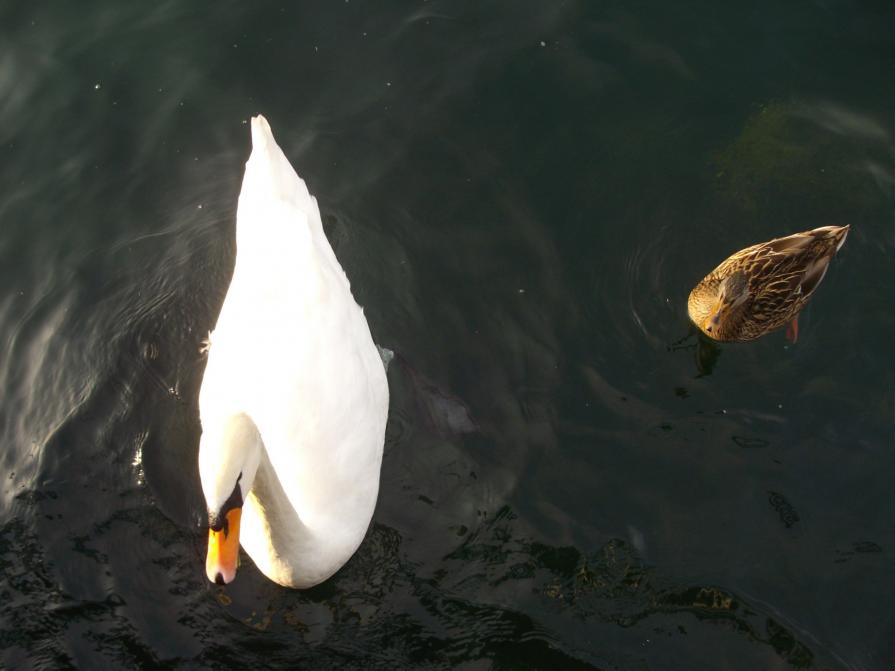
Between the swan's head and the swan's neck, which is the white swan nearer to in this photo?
the swan's neck

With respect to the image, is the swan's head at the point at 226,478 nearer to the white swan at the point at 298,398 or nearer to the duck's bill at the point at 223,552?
the duck's bill at the point at 223,552

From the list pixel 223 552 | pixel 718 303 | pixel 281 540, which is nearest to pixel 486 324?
pixel 718 303

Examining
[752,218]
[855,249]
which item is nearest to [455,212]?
[752,218]

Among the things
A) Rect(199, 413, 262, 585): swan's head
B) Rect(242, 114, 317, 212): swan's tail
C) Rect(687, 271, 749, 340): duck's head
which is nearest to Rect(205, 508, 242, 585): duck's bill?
Rect(199, 413, 262, 585): swan's head

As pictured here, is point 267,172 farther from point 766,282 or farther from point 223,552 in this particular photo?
point 766,282

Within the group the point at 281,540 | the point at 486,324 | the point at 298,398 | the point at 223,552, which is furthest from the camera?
the point at 486,324

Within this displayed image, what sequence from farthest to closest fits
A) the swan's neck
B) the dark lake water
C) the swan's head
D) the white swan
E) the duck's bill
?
the dark lake water
the white swan
the swan's neck
the duck's bill
the swan's head

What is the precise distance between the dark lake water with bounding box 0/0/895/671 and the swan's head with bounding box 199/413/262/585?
127cm

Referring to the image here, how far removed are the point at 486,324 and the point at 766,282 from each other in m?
2.04

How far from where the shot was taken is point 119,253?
775 centimetres

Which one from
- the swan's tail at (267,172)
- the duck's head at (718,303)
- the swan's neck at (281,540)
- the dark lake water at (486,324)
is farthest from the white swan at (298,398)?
the duck's head at (718,303)

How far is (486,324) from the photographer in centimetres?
730

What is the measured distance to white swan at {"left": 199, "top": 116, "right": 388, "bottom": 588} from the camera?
228 inches

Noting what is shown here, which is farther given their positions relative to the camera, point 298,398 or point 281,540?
point 298,398
